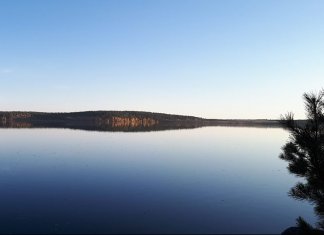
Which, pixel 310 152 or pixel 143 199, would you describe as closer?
pixel 310 152

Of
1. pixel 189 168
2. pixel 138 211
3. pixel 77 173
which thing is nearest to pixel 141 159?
pixel 189 168

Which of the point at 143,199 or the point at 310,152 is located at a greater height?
the point at 310,152

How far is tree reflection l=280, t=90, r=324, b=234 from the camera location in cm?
945

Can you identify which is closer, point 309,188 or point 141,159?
point 309,188

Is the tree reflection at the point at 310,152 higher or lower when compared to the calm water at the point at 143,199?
higher

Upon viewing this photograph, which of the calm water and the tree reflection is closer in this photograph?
the tree reflection

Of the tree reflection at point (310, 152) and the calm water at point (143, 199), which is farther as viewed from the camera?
the calm water at point (143, 199)

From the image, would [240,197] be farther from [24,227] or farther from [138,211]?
[24,227]

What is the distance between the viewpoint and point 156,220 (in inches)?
801

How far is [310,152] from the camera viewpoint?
9539 millimetres

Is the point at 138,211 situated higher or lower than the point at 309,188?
lower

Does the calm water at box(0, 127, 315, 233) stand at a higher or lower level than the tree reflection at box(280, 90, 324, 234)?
lower

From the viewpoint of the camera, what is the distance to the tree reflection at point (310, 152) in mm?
9453

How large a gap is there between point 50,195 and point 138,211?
7616mm
